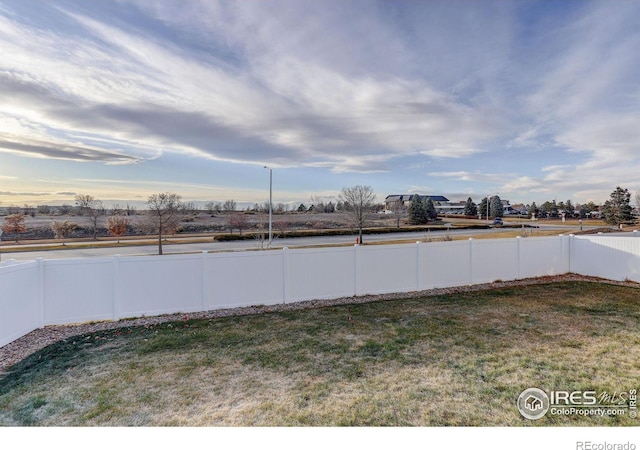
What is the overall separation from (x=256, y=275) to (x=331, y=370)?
10.9ft

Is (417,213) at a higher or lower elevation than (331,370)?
higher

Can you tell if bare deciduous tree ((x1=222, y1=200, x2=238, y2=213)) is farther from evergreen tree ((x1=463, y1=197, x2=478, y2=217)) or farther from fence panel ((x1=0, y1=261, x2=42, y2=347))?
evergreen tree ((x1=463, y1=197, x2=478, y2=217))

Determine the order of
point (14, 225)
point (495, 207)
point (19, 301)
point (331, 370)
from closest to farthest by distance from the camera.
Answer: point (331, 370) < point (19, 301) < point (14, 225) < point (495, 207)

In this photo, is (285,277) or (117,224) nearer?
(285,277)

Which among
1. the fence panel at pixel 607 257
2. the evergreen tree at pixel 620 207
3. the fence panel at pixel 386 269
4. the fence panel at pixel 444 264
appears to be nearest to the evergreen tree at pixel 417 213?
the evergreen tree at pixel 620 207

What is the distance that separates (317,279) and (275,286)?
0.95 m

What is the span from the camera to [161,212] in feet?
66.4

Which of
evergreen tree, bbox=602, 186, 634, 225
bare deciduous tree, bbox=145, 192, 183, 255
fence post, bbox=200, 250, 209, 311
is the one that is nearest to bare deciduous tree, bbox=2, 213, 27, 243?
bare deciduous tree, bbox=145, 192, 183, 255

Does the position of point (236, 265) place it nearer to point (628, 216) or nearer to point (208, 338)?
point (208, 338)

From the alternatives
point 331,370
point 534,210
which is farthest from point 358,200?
point 534,210

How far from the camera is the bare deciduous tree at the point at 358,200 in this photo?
30016mm

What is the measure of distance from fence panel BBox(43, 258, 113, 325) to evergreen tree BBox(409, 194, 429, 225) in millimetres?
41559

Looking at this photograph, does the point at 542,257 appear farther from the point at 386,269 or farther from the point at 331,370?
the point at 331,370

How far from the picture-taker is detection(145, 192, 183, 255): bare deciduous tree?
20125 millimetres
